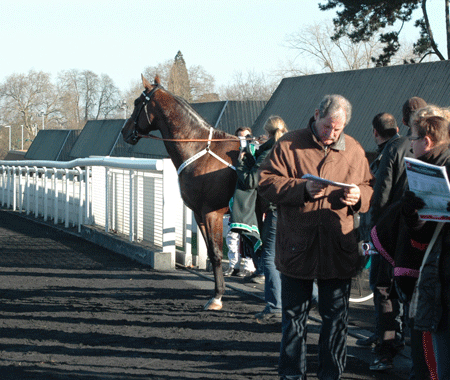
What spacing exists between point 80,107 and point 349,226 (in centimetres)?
9822

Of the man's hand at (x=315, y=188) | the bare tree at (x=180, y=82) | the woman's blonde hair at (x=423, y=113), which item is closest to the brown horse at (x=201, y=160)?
the man's hand at (x=315, y=188)

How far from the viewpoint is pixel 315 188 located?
159 inches

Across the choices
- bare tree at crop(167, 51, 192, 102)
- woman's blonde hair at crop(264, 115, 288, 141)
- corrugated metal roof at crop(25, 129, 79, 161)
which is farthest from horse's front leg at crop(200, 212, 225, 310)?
bare tree at crop(167, 51, 192, 102)

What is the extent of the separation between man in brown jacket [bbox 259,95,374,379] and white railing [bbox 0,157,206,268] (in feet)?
18.5

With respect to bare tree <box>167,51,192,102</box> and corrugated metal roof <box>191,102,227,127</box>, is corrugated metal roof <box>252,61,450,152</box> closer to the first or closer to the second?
corrugated metal roof <box>191,102,227,127</box>

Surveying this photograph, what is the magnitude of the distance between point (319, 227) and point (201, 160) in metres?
3.47

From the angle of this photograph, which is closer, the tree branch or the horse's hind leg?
the horse's hind leg

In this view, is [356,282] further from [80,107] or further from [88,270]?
[80,107]

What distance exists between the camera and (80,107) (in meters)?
99.4

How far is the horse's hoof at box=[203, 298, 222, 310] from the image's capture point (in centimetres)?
705

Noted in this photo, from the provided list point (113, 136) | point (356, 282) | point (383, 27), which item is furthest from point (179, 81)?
point (356, 282)

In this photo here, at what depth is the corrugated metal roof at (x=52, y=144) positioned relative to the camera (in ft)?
178

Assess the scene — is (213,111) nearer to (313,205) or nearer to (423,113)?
(313,205)

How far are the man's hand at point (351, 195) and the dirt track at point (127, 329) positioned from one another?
142 cm
